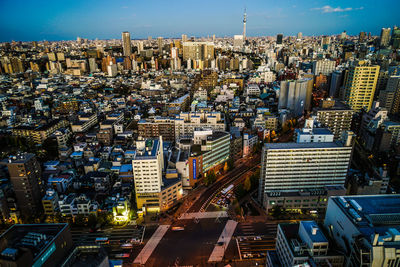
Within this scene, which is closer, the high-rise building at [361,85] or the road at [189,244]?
the road at [189,244]

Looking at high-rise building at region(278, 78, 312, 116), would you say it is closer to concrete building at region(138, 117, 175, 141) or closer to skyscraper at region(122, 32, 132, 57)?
concrete building at region(138, 117, 175, 141)

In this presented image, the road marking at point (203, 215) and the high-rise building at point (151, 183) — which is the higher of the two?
the high-rise building at point (151, 183)

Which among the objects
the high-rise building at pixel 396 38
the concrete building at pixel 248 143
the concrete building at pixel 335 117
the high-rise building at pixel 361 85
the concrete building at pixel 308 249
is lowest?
the concrete building at pixel 248 143

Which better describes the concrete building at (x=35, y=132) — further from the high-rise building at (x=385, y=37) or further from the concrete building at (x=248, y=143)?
the high-rise building at (x=385, y=37)

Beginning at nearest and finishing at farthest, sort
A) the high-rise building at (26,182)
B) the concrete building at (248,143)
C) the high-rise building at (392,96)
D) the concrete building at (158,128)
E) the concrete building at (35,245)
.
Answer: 1. the concrete building at (35,245)
2. the high-rise building at (26,182)
3. the concrete building at (248,143)
4. the concrete building at (158,128)
5. the high-rise building at (392,96)

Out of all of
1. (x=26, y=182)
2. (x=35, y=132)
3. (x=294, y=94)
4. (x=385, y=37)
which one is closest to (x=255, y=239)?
(x=26, y=182)

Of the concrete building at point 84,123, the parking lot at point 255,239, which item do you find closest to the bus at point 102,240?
the parking lot at point 255,239

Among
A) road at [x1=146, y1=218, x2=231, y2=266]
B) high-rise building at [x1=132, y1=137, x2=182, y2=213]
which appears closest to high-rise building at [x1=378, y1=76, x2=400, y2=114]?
road at [x1=146, y1=218, x2=231, y2=266]
